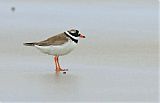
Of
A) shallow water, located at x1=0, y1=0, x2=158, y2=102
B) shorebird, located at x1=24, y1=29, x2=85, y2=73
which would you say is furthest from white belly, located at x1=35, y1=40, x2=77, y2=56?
shallow water, located at x1=0, y1=0, x2=158, y2=102

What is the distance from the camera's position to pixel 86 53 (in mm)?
8352

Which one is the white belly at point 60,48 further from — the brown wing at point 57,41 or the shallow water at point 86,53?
the shallow water at point 86,53

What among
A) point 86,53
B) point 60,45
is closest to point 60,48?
point 60,45

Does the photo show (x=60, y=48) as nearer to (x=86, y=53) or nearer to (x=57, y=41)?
(x=57, y=41)

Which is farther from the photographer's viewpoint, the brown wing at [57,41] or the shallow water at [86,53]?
the brown wing at [57,41]

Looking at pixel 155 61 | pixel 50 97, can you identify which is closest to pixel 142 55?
pixel 155 61

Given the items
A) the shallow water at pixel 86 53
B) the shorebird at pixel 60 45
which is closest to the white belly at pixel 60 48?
the shorebird at pixel 60 45

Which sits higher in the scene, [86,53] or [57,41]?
[57,41]

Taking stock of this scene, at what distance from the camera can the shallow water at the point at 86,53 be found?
6.21 m

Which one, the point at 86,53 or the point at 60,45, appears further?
the point at 86,53

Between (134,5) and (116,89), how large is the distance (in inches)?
254

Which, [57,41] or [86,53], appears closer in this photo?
[57,41]

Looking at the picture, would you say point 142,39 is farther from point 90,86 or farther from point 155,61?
Answer: point 90,86

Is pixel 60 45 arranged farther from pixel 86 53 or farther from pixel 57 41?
pixel 86 53
